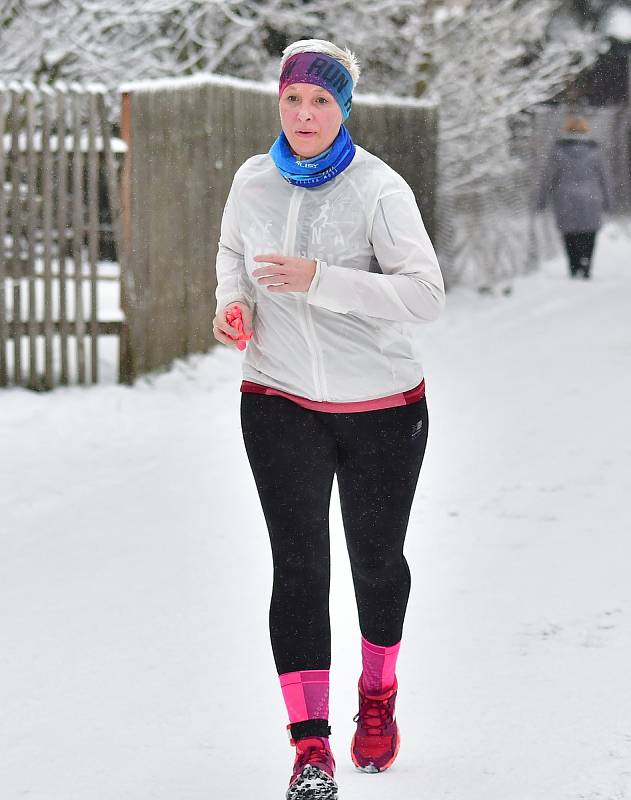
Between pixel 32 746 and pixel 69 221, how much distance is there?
5.60 meters

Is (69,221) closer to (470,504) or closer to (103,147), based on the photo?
(103,147)

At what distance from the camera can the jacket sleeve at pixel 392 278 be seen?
306 centimetres

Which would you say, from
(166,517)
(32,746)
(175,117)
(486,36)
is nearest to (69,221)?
(175,117)

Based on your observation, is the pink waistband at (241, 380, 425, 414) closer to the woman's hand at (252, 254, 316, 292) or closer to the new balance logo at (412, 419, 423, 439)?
the new balance logo at (412, 419, 423, 439)

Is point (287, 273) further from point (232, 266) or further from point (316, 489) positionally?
point (316, 489)

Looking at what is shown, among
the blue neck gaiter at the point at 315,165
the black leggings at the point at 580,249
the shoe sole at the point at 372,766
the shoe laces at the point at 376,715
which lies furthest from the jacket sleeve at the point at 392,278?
the black leggings at the point at 580,249

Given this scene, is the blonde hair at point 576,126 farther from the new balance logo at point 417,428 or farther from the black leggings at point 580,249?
the new balance logo at point 417,428

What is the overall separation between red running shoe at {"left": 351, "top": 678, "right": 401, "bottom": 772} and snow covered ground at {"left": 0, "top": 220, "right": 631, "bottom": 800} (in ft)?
0.17

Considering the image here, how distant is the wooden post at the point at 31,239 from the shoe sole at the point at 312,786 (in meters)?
5.77

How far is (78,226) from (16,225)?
1.20 feet

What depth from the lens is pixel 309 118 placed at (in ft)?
10.3

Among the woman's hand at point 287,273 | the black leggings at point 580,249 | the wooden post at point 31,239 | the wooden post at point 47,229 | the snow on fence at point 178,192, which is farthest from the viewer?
the black leggings at point 580,249

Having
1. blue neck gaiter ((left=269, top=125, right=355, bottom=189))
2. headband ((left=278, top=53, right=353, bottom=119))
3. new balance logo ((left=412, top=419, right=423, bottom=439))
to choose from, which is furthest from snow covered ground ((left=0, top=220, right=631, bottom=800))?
headband ((left=278, top=53, right=353, bottom=119))

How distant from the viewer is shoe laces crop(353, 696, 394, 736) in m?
3.39
